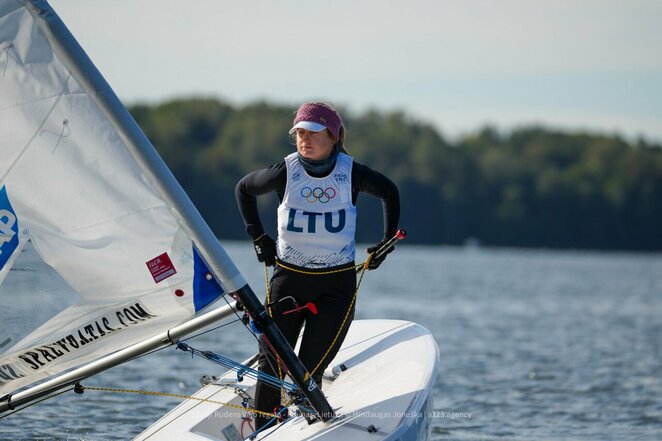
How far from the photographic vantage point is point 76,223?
4.77 metres

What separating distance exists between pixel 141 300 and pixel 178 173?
65.3 m

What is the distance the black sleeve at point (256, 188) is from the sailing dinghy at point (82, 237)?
655 millimetres

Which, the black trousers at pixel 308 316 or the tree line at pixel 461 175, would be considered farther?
the tree line at pixel 461 175

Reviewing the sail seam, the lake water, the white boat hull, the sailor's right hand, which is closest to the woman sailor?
the sailor's right hand

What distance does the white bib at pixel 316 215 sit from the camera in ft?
17.7

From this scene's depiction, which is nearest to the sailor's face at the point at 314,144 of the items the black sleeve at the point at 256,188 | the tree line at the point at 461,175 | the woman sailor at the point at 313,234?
the woman sailor at the point at 313,234

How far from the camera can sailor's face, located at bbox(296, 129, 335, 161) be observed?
5371 mm

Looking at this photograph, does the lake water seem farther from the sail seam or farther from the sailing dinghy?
the sail seam

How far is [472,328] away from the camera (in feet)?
58.1

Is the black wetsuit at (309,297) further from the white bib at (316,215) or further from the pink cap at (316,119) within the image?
the pink cap at (316,119)

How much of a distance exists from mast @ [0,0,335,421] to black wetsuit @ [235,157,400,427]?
0.36 m

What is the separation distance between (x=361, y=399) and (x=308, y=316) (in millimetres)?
555

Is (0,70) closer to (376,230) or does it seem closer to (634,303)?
(634,303)

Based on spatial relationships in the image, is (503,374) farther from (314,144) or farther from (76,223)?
(76,223)
